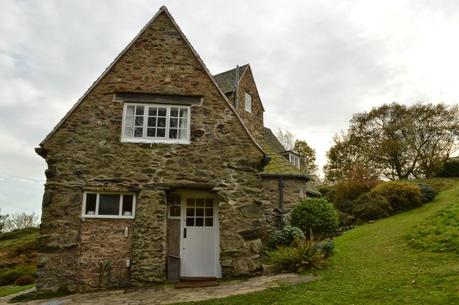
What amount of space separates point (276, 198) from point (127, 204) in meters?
9.12

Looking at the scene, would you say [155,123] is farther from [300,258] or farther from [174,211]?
[300,258]

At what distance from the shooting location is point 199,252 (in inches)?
481

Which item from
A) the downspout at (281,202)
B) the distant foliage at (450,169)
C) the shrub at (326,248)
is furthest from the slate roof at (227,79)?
the distant foliage at (450,169)

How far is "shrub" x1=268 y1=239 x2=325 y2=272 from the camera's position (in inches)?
448

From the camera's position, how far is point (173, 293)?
984 centimetres

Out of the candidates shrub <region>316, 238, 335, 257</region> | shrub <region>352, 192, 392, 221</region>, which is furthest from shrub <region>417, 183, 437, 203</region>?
shrub <region>316, 238, 335, 257</region>

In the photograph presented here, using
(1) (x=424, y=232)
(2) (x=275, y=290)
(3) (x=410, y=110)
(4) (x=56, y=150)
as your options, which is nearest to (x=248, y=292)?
(2) (x=275, y=290)

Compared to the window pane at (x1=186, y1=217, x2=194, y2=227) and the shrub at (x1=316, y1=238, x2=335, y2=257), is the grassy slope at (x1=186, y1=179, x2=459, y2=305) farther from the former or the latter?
the window pane at (x1=186, y1=217, x2=194, y2=227)

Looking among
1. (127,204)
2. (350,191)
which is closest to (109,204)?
(127,204)

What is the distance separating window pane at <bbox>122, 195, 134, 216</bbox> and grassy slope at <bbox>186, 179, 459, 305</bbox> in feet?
15.0

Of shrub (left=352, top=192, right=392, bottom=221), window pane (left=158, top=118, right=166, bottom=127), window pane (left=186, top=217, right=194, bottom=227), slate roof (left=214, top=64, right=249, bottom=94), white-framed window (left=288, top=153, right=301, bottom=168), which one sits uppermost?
slate roof (left=214, top=64, right=249, bottom=94)

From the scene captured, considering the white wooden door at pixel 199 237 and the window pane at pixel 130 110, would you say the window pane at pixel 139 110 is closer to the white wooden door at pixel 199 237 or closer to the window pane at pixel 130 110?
the window pane at pixel 130 110

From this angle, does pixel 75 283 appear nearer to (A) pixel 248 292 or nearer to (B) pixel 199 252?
(B) pixel 199 252

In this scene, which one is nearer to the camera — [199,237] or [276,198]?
[199,237]
